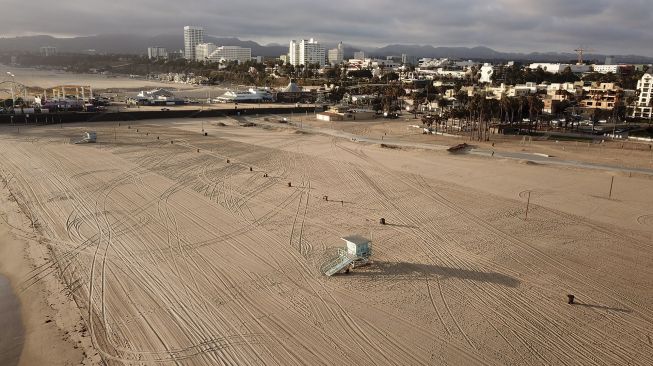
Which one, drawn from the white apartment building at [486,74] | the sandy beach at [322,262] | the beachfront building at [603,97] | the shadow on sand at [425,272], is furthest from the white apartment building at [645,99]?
the white apartment building at [486,74]

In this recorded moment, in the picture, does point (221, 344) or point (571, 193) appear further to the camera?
point (571, 193)

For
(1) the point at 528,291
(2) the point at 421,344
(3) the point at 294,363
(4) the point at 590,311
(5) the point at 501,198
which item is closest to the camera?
(3) the point at 294,363

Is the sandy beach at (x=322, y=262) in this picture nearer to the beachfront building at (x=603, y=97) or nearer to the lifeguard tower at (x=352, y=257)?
the lifeguard tower at (x=352, y=257)

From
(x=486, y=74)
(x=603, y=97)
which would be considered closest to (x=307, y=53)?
(x=486, y=74)

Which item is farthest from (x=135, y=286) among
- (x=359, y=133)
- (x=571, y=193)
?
(x=359, y=133)

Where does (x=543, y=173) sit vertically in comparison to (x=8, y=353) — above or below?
above

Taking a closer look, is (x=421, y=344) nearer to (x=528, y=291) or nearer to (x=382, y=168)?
(x=528, y=291)
